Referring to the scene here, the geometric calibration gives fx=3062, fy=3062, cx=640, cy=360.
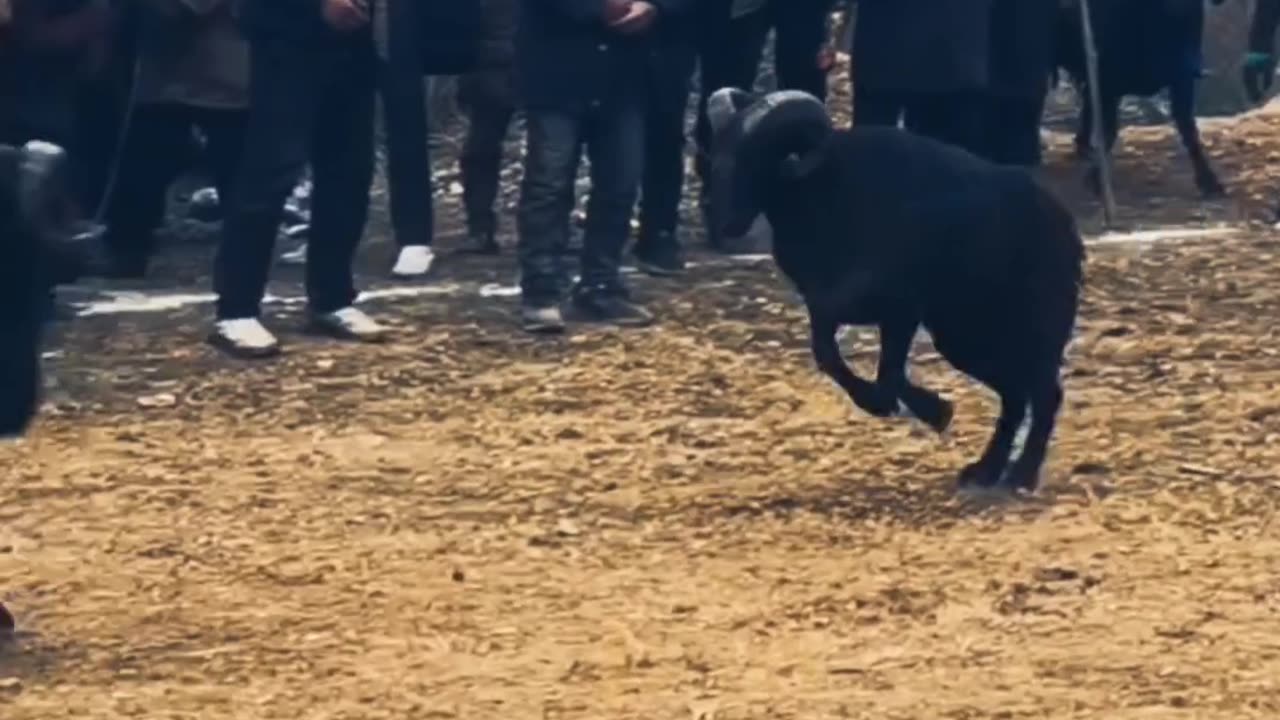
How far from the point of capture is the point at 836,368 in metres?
7.04

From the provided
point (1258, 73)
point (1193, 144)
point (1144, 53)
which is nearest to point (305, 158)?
point (1144, 53)

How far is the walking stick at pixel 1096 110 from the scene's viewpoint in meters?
11.1

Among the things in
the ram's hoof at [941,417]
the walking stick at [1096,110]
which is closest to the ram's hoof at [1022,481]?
the ram's hoof at [941,417]

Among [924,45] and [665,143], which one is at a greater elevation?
[924,45]

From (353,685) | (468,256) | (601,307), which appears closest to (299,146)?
(601,307)

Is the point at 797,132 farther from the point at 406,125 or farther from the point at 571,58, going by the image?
the point at 406,125

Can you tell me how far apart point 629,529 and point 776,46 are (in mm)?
3847

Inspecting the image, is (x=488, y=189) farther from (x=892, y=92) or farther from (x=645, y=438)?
(x=645, y=438)

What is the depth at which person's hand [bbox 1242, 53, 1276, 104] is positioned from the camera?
13242 millimetres

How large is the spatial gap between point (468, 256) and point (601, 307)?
1.54 meters

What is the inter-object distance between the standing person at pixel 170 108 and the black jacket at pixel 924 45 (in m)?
2.02

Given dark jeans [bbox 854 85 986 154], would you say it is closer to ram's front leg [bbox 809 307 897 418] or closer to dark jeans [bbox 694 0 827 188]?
dark jeans [bbox 694 0 827 188]

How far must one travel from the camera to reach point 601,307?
30.3 feet

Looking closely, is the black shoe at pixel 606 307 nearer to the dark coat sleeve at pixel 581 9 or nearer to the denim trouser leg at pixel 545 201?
the denim trouser leg at pixel 545 201
